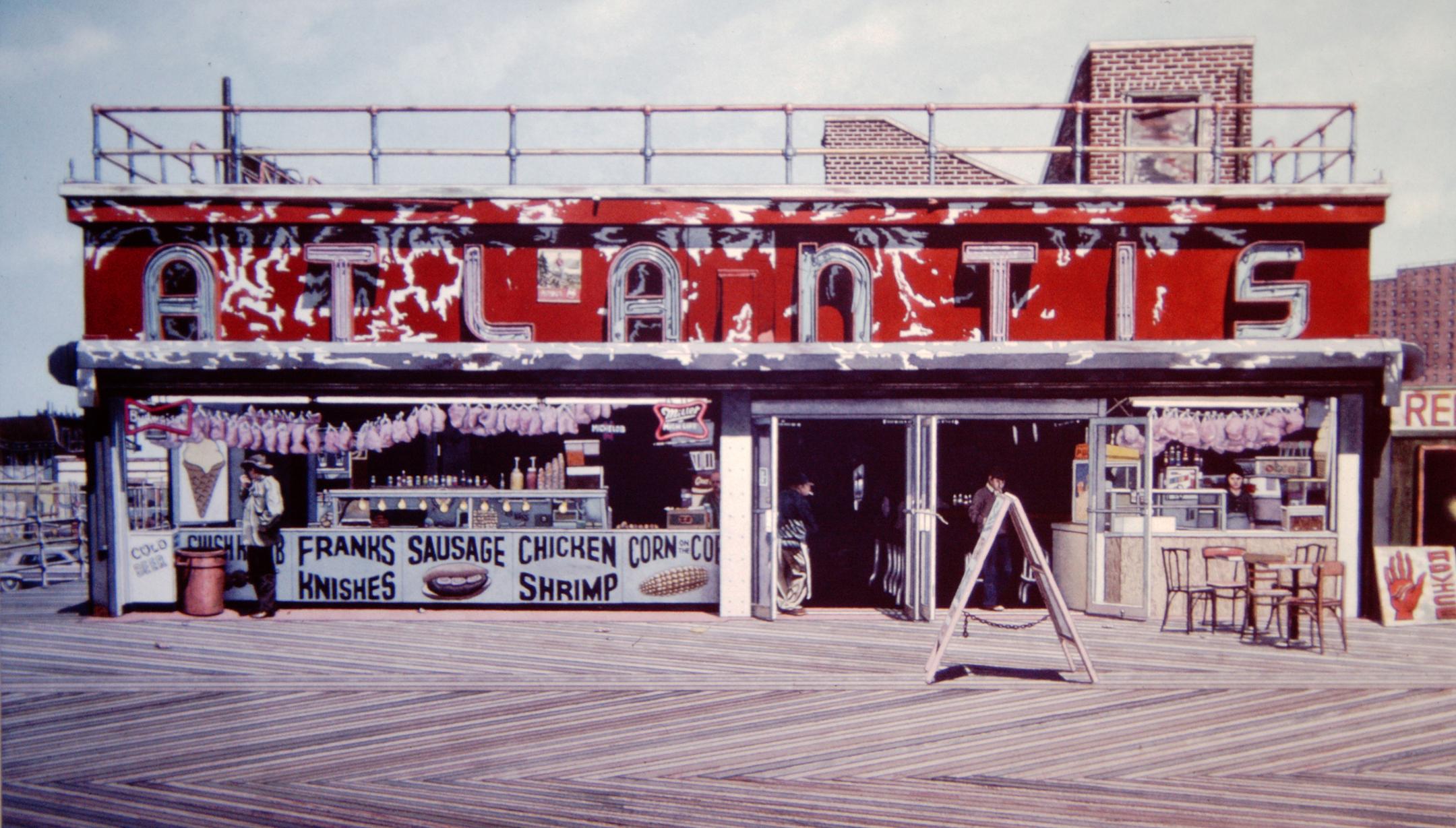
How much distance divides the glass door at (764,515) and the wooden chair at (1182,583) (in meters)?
4.86

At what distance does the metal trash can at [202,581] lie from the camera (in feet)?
38.3

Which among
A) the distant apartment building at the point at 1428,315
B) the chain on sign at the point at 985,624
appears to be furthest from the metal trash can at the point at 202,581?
the distant apartment building at the point at 1428,315

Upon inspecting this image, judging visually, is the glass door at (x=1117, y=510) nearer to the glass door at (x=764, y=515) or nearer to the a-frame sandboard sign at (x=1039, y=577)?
the a-frame sandboard sign at (x=1039, y=577)

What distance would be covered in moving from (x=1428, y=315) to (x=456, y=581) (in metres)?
15.6

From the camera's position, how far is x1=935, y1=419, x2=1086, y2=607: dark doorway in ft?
46.1

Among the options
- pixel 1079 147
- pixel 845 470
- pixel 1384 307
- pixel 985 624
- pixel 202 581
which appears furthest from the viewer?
pixel 845 470

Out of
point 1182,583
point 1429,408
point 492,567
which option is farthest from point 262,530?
point 1429,408

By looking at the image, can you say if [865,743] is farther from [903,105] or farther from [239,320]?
[239,320]

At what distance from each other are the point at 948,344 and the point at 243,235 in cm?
946

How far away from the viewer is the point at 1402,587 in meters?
11.4

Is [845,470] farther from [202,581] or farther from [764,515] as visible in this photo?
[202,581]

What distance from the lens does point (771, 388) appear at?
11.7 m

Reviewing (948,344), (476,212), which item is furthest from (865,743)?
(476,212)

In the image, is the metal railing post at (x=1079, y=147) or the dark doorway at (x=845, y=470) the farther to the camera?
the dark doorway at (x=845, y=470)
